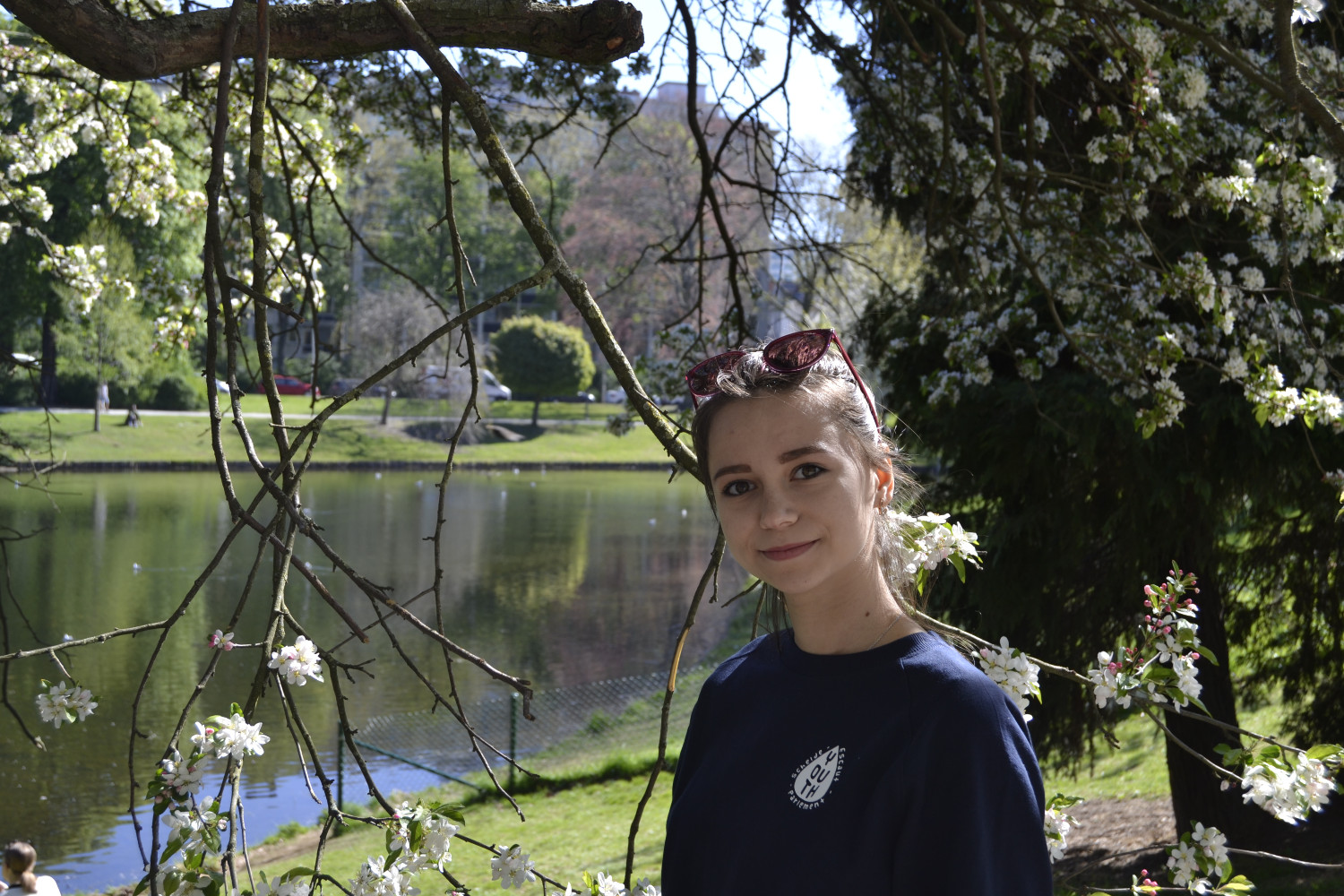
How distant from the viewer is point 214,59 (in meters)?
2.62

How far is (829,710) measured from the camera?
1397mm

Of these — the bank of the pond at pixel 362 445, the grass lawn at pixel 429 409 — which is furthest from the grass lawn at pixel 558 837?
the grass lawn at pixel 429 409

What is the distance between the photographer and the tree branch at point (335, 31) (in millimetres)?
2389

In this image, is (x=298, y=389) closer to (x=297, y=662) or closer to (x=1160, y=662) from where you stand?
(x=297, y=662)

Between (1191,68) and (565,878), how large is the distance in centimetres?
596

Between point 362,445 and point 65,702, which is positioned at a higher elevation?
point 65,702

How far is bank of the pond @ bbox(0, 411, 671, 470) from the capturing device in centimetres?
3020

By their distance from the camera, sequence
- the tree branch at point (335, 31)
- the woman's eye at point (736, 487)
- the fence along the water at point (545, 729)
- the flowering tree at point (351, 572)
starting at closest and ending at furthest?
1. the woman's eye at point (736, 487)
2. the flowering tree at point (351, 572)
3. the tree branch at point (335, 31)
4. the fence along the water at point (545, 729)

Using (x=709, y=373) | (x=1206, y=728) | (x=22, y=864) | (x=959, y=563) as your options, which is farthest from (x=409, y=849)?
(x=1206, y=728)

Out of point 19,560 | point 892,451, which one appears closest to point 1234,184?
point 892,451

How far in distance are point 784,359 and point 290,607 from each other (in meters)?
17.2

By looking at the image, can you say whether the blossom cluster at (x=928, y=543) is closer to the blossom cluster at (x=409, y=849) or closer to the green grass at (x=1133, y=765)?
the blossom cluster at (x=409, y=849)

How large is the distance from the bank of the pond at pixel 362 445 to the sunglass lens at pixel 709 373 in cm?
2320

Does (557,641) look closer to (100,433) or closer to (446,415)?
(100,433)
